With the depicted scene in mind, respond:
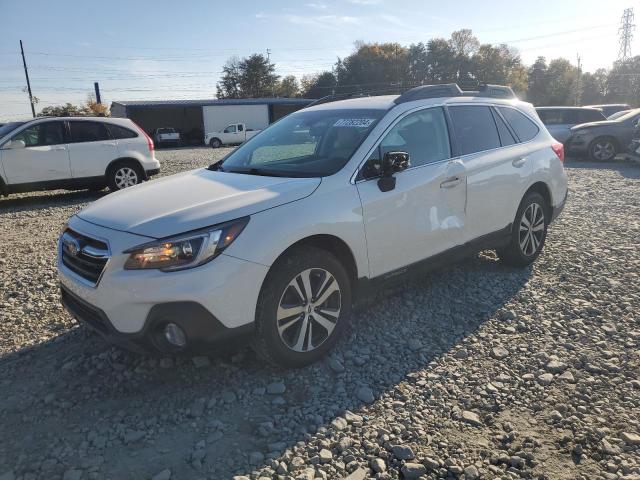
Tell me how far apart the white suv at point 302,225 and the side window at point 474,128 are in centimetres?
1

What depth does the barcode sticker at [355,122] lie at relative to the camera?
3957 millimetres

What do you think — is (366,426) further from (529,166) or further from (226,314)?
(529,166)

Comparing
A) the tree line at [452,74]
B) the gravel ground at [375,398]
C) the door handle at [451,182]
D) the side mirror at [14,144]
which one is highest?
the tree line at [452,74]

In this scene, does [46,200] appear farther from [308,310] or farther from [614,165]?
[614,165]

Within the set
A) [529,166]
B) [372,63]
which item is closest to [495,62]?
[372,63]

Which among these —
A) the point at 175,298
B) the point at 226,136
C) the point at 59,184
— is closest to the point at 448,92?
the point at 175,298

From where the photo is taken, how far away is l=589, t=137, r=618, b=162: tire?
15.0m

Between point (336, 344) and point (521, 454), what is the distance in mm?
1485

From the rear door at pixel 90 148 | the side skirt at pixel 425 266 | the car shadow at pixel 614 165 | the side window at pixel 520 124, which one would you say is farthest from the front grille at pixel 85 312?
→ the car shadow at pixel 614 165

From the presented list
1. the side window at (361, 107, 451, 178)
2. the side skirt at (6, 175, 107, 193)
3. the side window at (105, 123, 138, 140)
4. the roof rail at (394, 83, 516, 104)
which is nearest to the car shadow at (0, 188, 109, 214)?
the side skirt at (6, 175, 107, 193)

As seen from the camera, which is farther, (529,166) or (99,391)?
(529,166)

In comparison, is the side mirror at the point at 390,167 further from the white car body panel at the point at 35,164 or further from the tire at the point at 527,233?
the white car body panel at the point at 35,164

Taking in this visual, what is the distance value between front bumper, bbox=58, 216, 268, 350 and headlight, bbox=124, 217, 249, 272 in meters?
0.04

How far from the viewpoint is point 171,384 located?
3.29 m
